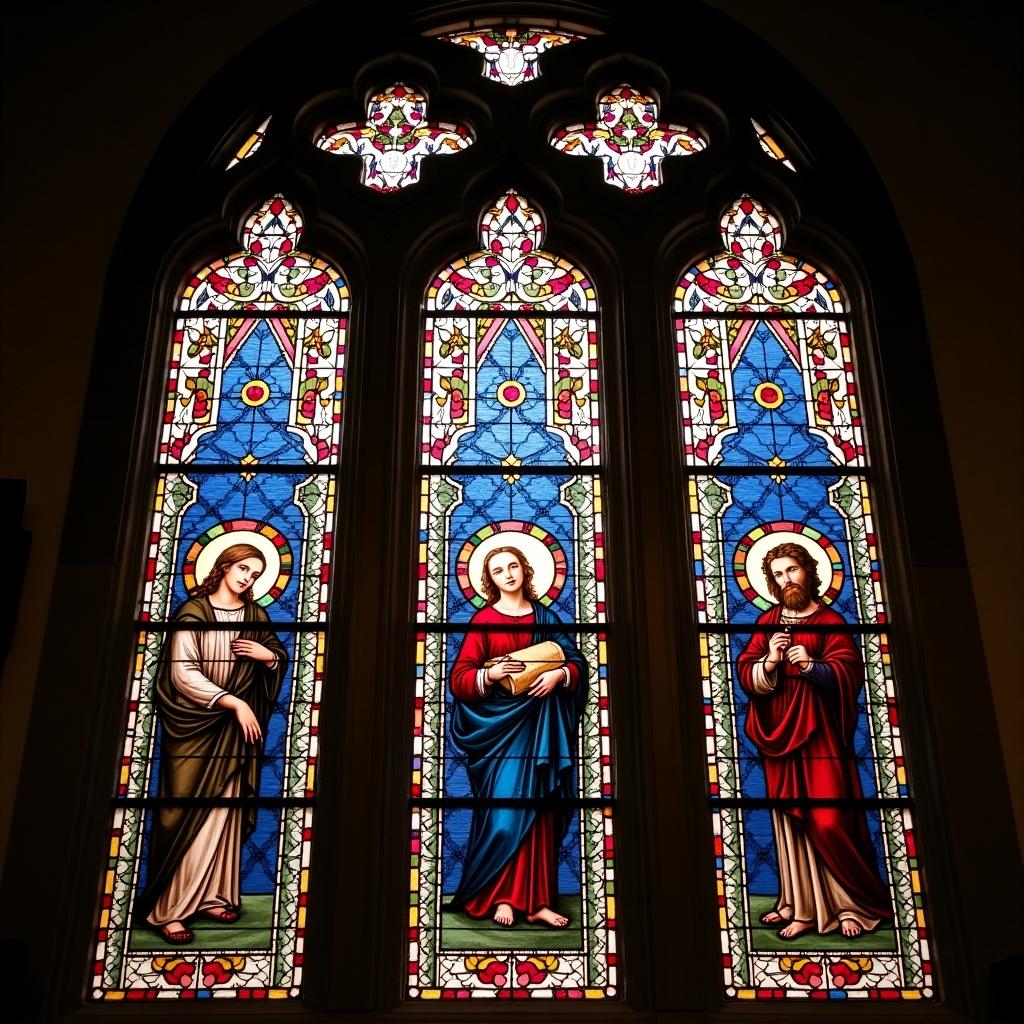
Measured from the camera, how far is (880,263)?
7.63m

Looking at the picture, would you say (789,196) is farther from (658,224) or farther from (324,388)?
(324,388)

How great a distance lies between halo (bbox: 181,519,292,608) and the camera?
6859 mm

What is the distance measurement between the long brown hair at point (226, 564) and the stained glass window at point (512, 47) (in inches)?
112

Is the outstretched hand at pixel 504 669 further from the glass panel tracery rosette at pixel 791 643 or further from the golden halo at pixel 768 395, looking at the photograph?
the golden halo at pixel 768 395

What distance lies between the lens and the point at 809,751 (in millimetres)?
6492

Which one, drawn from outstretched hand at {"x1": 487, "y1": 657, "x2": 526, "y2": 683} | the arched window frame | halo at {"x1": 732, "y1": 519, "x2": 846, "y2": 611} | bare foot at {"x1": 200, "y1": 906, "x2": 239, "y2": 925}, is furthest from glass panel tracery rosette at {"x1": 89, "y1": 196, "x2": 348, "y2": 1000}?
halo at {"x1": 732, "y1": 519, "x2": 846, "y2": 611}

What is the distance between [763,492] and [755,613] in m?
0.59

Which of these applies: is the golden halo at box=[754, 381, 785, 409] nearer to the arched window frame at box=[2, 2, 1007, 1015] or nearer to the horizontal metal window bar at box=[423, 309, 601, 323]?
the arched window frame at box=[2, 2, 1007, 1015]

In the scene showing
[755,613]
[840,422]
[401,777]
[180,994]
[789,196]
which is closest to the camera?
[180,994]

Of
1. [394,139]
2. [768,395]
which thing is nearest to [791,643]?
[768,395]

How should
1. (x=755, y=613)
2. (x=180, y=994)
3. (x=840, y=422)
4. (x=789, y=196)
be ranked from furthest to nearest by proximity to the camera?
(x=789, y=196)
(x=840, y=422)
(x=755, y=613)
(x=180, y=994)

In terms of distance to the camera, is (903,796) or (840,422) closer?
(903,796)

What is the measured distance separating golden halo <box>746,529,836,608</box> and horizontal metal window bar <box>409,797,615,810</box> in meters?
1.12

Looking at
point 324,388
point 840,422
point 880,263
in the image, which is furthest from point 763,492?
point 324,388
